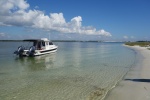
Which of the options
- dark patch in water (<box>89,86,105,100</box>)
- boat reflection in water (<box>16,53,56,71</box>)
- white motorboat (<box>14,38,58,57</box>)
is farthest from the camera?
white motorboat (<box>14,38,58,57</box>)

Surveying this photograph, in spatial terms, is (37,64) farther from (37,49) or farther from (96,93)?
(96,93)

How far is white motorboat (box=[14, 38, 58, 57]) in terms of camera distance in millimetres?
37844

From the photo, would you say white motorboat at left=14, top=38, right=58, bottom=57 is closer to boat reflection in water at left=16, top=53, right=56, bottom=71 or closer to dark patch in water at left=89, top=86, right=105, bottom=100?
boat reflection in water at left=16, top=53, right=56, bottom=71

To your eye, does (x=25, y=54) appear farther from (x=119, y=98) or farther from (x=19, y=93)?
(x=119, y=98)

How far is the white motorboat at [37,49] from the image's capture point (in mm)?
37844

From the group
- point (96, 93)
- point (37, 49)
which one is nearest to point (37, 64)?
point (37, 49)

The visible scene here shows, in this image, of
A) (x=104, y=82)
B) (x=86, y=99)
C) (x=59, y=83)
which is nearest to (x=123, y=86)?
(x=104, y=82)

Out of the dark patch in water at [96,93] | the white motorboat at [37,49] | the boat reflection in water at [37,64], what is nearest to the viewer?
the dark patch in water at [96,93]

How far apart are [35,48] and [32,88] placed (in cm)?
2694

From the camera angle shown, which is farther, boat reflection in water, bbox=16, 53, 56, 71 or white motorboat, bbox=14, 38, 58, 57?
white motorboat, bbox=14, 38, 58, 57

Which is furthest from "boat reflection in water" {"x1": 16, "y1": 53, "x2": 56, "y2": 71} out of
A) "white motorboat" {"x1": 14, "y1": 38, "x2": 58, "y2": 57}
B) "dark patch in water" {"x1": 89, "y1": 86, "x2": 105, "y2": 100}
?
"dark patch in water" {"x1": 89, "y1": 86, "x2": 105, "y2": 100}

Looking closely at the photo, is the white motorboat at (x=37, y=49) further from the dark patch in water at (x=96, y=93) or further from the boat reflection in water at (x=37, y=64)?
the dark patch in water at (x=96, y=93)

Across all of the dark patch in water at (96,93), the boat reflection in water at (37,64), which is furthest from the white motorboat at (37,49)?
the dark patch in water at (96,93)

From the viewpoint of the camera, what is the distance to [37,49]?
40.5 meters
